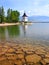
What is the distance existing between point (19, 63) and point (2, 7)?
5877 centimetres

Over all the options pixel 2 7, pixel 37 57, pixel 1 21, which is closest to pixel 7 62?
pixel 37 57

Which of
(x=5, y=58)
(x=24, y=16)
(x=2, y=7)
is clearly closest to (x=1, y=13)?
(x=2, y=7)

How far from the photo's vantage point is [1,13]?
6300cm

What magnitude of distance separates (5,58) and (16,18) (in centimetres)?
6525

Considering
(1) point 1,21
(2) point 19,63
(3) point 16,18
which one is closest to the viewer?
(2) point 19,63

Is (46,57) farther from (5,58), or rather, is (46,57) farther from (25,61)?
(5,58)

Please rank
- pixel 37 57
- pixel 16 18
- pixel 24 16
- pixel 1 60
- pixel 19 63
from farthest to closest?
pixel 24 16
pixel 16 18
pixel 37 57
pixel 1 60
pixel 19 63

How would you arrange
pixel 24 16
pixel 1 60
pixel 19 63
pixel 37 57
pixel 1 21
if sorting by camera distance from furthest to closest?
pixel 24 16
pixel 1 21
pixel 37 57
pixel 1 60
pixel 19 63

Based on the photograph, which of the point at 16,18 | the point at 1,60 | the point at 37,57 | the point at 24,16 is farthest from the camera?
the point at 24,16

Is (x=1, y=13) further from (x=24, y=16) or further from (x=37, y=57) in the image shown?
(x=37, y=57)

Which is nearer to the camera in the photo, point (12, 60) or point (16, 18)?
point (12, 60)

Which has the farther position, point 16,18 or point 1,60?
point 16,18

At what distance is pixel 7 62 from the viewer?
7.89 metres

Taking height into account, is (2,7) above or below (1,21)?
above
